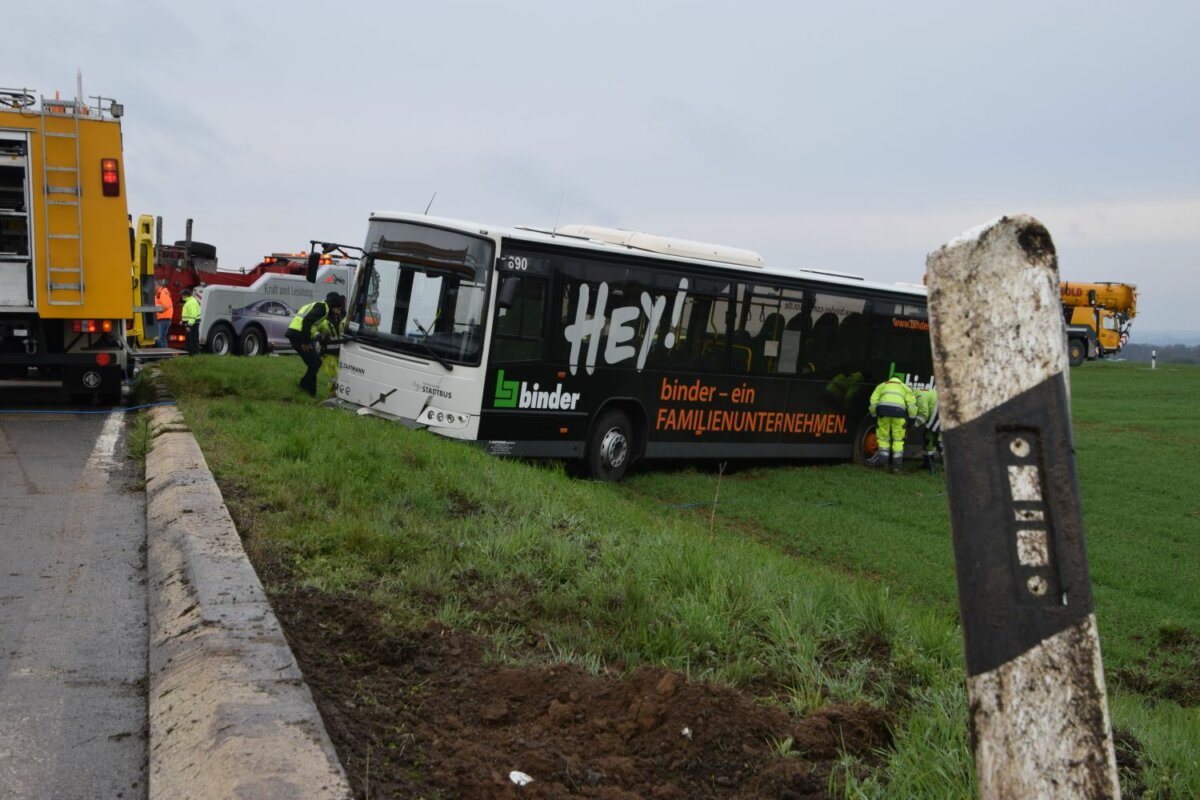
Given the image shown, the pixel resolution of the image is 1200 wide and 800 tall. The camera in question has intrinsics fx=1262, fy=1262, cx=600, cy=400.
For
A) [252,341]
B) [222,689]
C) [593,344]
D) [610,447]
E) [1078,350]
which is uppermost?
[593,344]

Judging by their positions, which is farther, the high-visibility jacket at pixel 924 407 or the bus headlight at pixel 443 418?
the high-visibility jacket at pixel 924 407

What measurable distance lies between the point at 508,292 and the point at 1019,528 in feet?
37.2

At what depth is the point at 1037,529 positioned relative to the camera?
2.47 metres

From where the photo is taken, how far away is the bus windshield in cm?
1349

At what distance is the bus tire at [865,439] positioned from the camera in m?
19.1

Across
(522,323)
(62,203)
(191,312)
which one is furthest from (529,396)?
(191,312)

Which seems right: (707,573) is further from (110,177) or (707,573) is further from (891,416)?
(891,416)

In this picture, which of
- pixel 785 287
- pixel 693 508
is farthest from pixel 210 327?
pixel 693 508

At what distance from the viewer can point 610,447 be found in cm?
1510

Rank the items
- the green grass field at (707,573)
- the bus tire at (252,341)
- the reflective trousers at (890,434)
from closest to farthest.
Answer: the green grass field at (707,573) < the reflective trousers at (890,434) < the bus tire at (252,341)

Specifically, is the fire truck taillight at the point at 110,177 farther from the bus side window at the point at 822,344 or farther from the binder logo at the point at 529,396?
the bus side window at the point at 822,344

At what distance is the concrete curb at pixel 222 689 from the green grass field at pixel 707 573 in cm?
42

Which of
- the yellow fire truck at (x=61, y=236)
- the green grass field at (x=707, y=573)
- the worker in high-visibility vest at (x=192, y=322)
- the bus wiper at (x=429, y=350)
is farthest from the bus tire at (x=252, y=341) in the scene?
the bus wiper at (x=429, y=350)

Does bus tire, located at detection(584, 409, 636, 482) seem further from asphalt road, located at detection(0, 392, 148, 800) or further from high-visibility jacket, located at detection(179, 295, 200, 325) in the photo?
high-visibility jacket, located at detection(179, 295, 200, 325)
